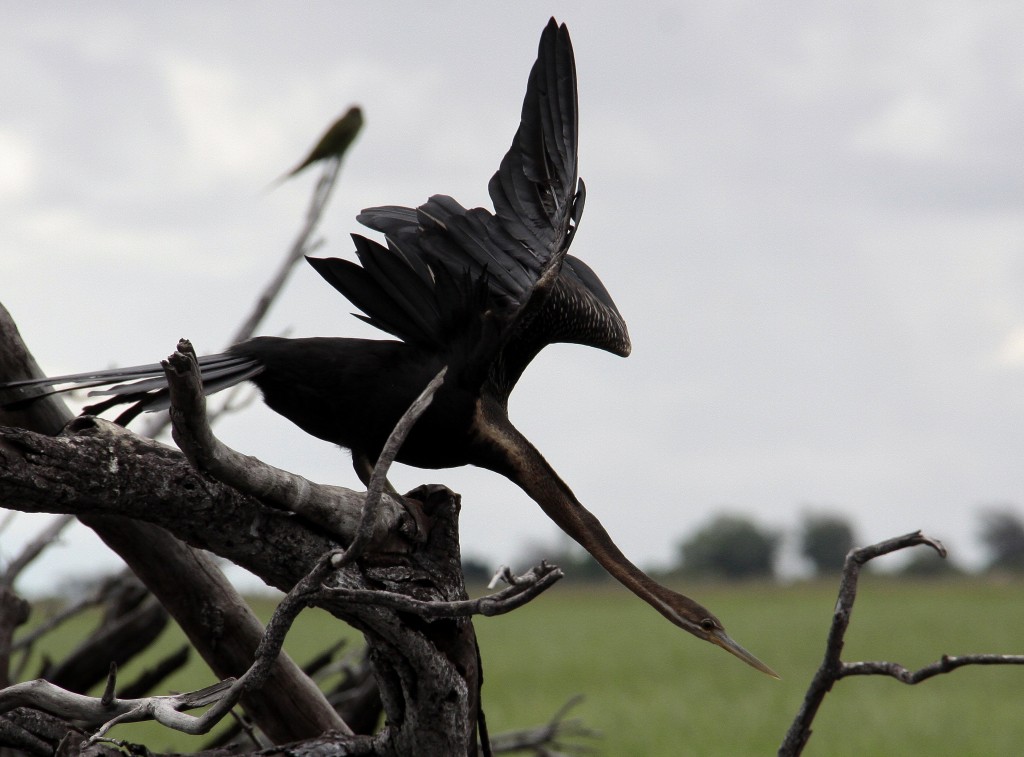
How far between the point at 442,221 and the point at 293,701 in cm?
116

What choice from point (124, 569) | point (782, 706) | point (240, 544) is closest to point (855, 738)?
point (782, 706)

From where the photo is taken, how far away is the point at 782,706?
1071 centimetres

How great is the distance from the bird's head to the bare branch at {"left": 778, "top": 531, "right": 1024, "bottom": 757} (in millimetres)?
263

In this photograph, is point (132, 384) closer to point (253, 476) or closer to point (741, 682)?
point (253, 476)

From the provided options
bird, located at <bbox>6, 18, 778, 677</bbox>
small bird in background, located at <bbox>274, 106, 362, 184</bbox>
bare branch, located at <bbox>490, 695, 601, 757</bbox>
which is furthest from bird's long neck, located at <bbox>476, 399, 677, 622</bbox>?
bare branch, located at <bbox>490, 695, 601, 757</bbox>

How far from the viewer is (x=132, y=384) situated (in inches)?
86.0

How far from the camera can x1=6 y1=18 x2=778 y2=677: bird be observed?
2.38 metres

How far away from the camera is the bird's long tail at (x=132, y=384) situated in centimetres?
215

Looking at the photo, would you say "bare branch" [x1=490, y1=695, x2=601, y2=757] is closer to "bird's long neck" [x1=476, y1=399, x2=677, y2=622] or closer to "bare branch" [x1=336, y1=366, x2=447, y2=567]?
"bird's long neck" [x1=476, y1=399, x2=677, y2=622]

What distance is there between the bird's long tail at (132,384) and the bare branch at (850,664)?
1230mm

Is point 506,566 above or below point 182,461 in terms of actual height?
below

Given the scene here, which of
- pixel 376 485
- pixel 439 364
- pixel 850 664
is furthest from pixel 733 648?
pixel 376 485

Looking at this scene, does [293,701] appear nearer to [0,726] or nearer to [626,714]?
[0,726]

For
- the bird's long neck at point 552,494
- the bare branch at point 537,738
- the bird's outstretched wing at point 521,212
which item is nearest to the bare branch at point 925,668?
the bird's long neck at point 552,494
